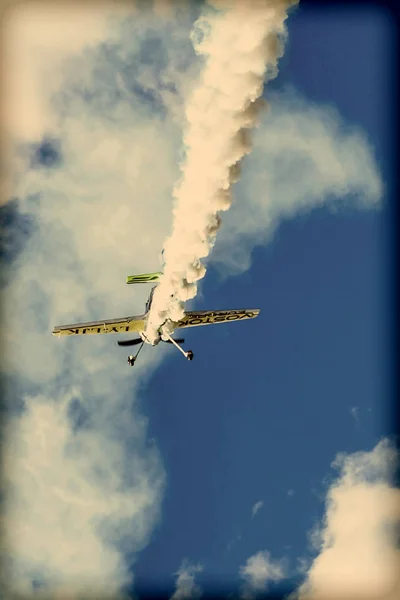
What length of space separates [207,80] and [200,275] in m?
8.96

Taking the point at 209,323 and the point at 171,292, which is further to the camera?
the point at 209,323

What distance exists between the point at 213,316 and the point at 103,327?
22.3 feet

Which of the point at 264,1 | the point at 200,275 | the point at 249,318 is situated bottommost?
the point at 200,275

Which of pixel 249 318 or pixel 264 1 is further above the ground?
pixel 249 318

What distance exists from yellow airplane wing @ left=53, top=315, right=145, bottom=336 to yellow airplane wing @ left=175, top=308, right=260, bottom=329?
2673 mm

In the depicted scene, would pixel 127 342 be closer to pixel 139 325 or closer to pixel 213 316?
pixel 139 325

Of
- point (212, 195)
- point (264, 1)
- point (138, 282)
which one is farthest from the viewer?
point (138, 282)

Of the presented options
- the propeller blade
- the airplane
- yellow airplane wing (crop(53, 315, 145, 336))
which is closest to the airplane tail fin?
the airplane

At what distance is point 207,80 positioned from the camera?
2300 cm

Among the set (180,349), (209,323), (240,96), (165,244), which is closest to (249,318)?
(209,323)

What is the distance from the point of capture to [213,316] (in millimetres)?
38938

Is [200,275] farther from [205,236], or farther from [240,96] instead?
[240,96]

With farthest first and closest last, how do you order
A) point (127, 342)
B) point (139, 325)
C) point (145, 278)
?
point (127, 342) < point (139, 325) < point (145, 278)

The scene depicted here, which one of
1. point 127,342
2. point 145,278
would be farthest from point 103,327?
point 145,278
